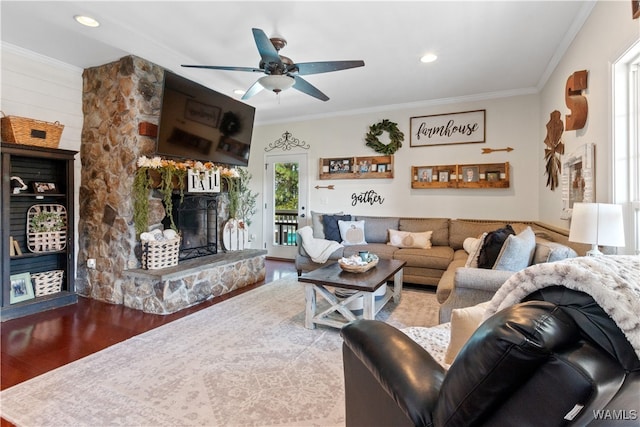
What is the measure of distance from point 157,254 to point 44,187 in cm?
134

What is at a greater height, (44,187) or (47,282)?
(44,187)

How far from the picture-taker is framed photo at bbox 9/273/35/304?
3019 millimetres

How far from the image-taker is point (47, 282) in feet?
10.7

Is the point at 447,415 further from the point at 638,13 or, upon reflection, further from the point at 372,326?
the point at 638,13

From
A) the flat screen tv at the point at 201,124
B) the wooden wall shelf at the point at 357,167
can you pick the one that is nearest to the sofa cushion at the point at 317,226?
the wooden wall shelf at the point at 357,167

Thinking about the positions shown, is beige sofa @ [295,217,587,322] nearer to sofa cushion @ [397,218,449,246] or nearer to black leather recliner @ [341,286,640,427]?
sofa cushion @ [397,218,449,246]

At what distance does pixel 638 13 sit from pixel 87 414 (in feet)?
11.8

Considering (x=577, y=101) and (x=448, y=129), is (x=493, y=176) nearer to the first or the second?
(x=448, y=129)

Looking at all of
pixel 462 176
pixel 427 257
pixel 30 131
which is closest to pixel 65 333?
pixel 30 131

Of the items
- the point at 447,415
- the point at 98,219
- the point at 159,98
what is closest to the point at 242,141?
the point at 159,98

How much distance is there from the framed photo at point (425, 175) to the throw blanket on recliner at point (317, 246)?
1696 millimetres

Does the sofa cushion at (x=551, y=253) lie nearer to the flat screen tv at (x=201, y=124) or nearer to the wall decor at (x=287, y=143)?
the flat screen tv at (x=201, y=124)

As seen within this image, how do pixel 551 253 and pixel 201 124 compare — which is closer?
pixel 551 253

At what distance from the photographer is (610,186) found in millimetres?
2068
